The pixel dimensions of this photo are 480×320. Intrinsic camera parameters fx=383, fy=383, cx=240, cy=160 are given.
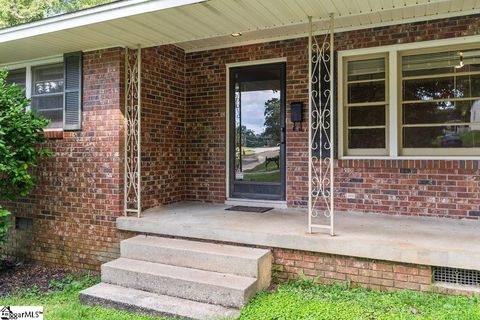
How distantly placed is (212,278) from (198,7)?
2.58 metres

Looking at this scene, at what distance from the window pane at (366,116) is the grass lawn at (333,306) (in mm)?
2345

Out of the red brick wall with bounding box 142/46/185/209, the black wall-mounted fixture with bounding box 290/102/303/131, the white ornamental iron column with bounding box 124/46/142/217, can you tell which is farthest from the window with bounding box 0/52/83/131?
the black wall-mounted fixture with bounding box 290/102/303/131

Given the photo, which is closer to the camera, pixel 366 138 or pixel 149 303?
pixel 149 303

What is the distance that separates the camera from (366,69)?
506cm

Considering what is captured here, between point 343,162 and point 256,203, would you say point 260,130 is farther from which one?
point 343,162

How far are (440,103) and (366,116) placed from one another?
0.88 meters

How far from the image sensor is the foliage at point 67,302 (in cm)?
333

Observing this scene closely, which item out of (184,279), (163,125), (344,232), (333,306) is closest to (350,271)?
(344,232)

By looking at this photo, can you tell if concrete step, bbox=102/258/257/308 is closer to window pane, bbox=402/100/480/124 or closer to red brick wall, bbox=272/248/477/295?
red brick wall, bbox=272/248/477/295

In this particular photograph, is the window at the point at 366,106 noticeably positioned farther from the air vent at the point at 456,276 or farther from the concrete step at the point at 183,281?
the concrete step at the point at 183,281

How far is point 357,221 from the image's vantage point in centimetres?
447

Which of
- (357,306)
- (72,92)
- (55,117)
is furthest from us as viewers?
(55,117)

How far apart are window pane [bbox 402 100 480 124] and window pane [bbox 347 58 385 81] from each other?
550mm

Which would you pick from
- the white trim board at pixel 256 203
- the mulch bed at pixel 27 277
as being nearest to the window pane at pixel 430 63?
the white trim board at pixel 256 203
